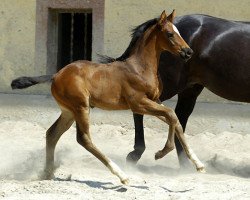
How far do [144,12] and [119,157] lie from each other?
2.31 metres

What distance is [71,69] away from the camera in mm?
6223

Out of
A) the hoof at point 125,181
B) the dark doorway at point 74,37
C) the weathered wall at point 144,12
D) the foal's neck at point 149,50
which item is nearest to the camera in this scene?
the hoof at point 125,181

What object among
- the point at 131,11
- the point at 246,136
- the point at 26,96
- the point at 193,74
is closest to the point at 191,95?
the point at 193,74

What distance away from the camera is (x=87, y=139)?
6199 millimetres

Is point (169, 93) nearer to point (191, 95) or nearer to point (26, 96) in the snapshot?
point (191, 95)

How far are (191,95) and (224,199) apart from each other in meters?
2.50

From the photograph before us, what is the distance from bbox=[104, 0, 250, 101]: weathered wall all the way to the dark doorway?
706mm

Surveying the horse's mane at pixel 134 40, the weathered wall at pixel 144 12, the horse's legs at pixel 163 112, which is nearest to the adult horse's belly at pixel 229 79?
the horse's mane at pixel 134 40

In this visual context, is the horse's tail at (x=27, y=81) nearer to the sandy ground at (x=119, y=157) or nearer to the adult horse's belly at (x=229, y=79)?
the sandy ground at (x=119, y=157)

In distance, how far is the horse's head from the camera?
6172mm

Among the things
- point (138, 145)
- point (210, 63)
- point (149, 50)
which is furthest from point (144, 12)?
point (149, 50)

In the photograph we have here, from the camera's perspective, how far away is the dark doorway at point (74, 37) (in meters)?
10.3

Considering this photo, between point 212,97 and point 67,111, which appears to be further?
point 212,97

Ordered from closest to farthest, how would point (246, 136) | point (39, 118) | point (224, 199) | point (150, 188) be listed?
point (224, 199)
point (150, 188)
point (246, 136)
point (39, 118)
